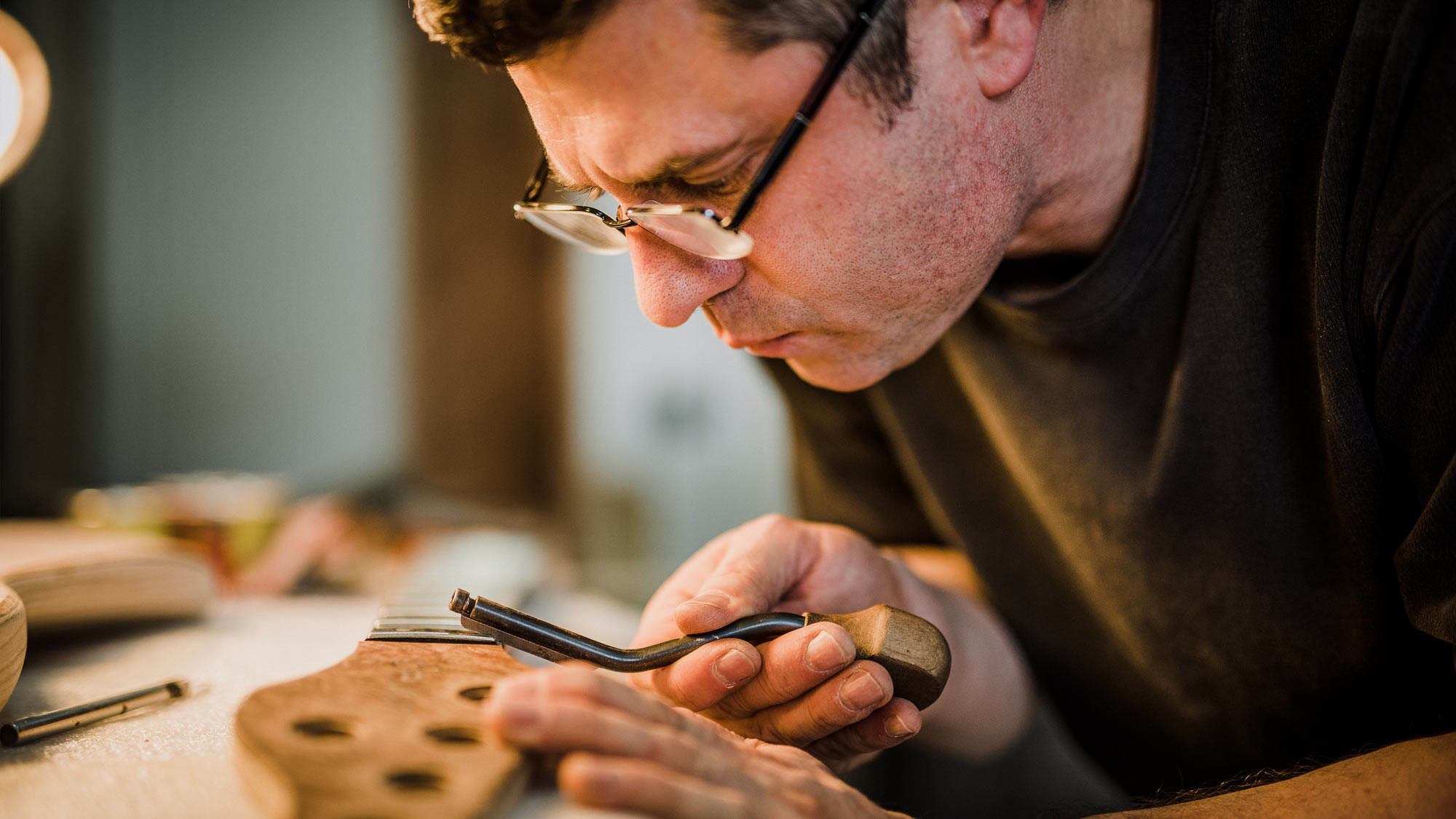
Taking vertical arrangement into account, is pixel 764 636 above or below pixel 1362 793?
above

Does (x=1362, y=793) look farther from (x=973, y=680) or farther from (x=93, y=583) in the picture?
(x=93, y=583)

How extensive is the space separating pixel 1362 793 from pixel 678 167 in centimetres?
70

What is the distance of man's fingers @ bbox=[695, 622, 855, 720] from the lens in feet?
2.16

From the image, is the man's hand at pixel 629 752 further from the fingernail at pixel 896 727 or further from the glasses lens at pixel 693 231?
the glasses lens at pixel 693 231

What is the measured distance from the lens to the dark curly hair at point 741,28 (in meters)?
0.68

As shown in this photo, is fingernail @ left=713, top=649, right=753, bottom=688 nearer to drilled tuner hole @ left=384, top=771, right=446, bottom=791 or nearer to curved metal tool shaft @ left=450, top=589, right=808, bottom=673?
curved metal tool shaft @ left=450, top=589, right=808, bottom=673

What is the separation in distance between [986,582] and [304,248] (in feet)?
8.43

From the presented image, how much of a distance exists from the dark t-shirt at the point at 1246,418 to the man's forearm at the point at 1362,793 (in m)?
0.09

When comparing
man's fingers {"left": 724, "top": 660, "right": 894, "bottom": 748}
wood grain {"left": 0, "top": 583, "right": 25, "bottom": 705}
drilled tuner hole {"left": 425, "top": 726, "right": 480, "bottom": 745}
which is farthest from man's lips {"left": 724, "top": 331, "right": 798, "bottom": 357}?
wood grain {"left": 0, "top": 583, "right": 25, "bottom": 705}

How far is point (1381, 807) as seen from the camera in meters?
0.62

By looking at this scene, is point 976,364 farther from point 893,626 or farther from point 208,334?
point 208,334

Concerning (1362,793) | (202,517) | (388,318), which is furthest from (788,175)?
(388,318)

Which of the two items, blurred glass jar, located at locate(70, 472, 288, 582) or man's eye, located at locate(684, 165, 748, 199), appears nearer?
man's eye, located at locate(684, 165, 748, 199)

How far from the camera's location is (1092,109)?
91 centimetres
